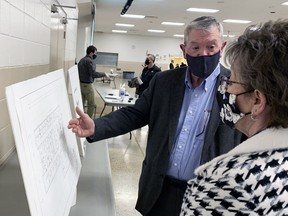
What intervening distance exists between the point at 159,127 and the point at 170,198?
0.33 meters

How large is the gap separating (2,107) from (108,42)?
67.1ft

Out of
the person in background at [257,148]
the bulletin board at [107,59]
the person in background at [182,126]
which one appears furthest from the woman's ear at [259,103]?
the bulletin board at [107,59]

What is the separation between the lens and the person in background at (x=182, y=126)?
137 cm

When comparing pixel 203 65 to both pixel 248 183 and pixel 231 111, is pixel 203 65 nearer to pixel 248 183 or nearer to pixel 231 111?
pixel 231 111

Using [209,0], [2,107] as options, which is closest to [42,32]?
[2,107]

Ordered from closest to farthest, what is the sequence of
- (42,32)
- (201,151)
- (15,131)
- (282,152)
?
1. (15,131)
2. (282,152)
3. (201,151)
4. (42,32)

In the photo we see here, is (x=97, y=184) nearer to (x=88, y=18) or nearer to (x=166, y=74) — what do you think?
(x=166, y=74)

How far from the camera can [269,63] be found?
0.75 m

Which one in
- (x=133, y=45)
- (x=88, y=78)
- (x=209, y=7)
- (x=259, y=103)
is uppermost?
(x=209, y=7)

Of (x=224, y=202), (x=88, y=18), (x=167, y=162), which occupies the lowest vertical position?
(x=167, y=162)

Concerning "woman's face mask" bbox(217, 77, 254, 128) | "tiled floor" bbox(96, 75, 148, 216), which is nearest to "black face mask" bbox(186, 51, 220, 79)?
"woman's face mask" bbox(217, 77, 254, 128)

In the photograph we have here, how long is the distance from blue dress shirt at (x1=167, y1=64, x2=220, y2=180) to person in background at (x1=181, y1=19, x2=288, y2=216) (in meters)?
0.50

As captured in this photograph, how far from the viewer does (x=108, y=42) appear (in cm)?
2131

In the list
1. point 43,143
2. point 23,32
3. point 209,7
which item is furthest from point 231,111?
point 209,7
